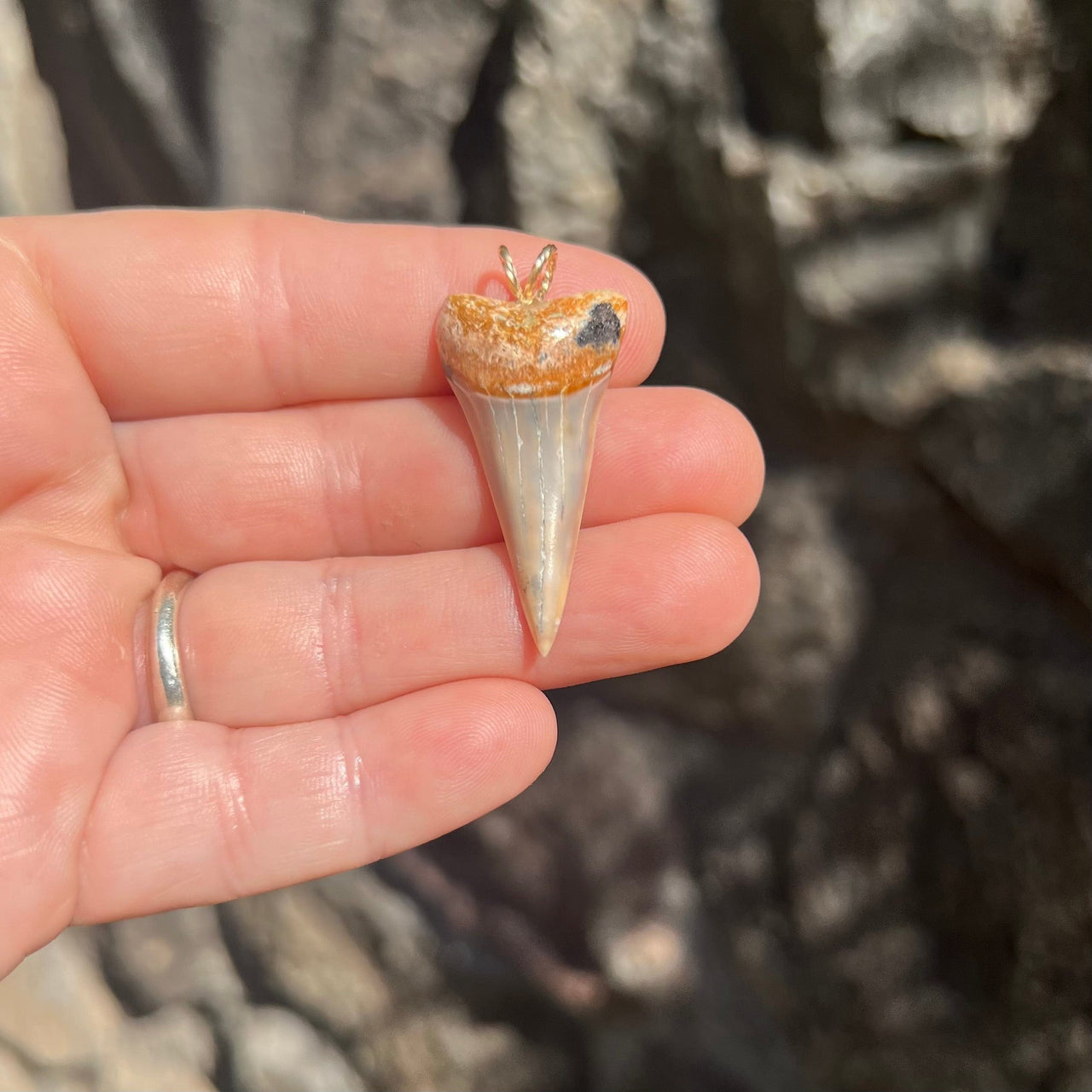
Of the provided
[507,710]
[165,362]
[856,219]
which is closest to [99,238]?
[165,362]

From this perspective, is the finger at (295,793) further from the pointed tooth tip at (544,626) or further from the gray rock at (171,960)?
the gray rock at (171,960)

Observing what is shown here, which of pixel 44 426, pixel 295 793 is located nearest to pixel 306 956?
pixel 295 793

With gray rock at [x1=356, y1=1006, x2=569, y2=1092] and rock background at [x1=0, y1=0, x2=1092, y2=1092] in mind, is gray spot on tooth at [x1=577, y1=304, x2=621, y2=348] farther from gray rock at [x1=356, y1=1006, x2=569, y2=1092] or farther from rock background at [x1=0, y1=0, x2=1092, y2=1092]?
gray rock at [x1=356, y1=1006, x2=569, y2=1092]

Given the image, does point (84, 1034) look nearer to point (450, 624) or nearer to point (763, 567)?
point (450, 624)

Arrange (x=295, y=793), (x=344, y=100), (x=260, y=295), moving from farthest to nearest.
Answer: (x=344, y=100) < (x=260, y=295) < (x=295, y=793)

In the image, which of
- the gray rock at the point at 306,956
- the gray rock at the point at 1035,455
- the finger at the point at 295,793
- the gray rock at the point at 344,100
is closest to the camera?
the finger at the point at 295,793

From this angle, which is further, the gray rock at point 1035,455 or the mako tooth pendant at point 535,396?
the gray rock at point 1035,455

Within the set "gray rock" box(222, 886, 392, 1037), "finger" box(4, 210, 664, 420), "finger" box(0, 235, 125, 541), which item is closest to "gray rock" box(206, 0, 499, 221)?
"finger" box(4, 210, 664, 420)

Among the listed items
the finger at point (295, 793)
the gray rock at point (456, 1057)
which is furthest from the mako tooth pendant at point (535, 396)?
the gray rock at point (456, 1057)
